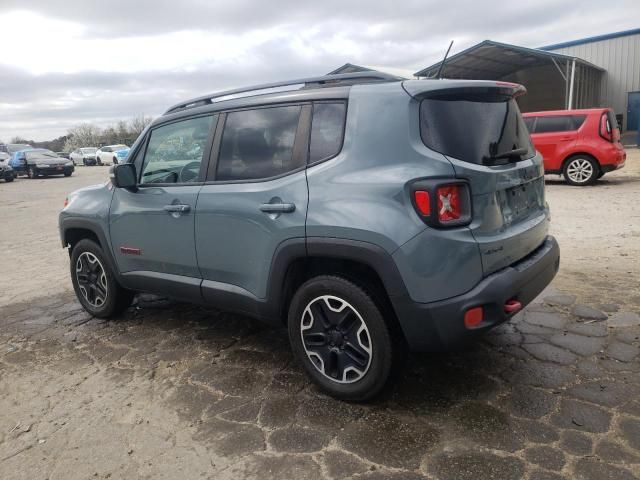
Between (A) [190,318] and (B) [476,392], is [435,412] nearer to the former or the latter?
(B) [476,392]

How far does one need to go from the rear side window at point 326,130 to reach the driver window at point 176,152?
0.94 metres

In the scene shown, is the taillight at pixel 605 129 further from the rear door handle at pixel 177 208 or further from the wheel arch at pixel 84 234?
the wheel arch at pixel 84 234

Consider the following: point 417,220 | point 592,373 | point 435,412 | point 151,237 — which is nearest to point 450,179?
point 417,220

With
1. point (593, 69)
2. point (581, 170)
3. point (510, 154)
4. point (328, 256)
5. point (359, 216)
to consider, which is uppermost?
point (593, 69)

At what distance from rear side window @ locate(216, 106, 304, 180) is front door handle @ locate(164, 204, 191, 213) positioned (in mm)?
312

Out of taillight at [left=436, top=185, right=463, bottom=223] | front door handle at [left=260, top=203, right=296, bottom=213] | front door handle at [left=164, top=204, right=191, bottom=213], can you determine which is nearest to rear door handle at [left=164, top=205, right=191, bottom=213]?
front door handle at [left=164, top=204, right=191, bottom=213]

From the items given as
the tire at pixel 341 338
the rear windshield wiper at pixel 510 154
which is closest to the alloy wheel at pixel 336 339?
the tire at pixel 341 338

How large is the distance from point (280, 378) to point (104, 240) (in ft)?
6.58

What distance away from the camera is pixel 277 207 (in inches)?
117

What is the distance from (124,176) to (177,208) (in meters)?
0.64

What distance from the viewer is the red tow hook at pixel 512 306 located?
2.65m

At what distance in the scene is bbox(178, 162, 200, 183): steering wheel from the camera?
3598 mm

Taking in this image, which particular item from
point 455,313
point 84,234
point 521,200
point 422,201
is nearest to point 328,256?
point 422,201

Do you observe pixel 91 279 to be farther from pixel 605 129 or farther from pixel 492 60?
pixel 492 60
